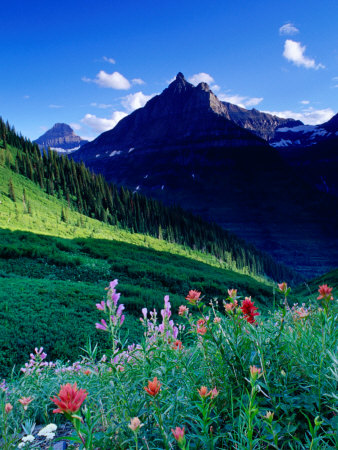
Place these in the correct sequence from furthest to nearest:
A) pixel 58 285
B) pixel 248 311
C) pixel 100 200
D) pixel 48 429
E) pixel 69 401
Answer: pixel 100 200 → pixel 58 285 → pixel 248 311 → pixel 48 429 → pixel 69 401

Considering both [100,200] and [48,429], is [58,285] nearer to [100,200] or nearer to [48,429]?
[48,429]

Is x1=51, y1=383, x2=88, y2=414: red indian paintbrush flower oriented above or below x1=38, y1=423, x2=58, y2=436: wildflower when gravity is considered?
above

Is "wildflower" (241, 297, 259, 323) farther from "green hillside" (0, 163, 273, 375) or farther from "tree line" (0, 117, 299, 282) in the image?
"tree line" (0, 117, 299, 282)

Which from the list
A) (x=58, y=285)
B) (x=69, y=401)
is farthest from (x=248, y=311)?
(x=58, y=285)

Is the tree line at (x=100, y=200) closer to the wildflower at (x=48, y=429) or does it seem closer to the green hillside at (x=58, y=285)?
the green hillside at (x=58, y=285)

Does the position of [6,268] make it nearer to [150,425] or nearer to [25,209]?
[150,425]

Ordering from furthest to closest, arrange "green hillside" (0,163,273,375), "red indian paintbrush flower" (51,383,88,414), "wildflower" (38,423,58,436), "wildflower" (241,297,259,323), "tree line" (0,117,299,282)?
"tree line" (0,117,299,282), "green hillside" (0,163,273,375), "wildflower" (241,297,259,323), "wildflower" (38,423,58,436), "red indian paintbrush flower" (51,383,88,414)

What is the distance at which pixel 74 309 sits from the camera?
41.2 feet

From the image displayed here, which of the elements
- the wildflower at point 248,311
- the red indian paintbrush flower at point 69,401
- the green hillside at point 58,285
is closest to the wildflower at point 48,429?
the red indian paintbrush flower at point 69,401

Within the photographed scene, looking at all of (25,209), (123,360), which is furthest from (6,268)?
(25,209)

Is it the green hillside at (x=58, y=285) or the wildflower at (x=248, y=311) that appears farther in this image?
the green hillside at (x=58, y=285)

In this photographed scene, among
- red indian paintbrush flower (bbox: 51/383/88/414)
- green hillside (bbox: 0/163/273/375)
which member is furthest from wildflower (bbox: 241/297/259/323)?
green hillside (bbox: 0/163/273/375)

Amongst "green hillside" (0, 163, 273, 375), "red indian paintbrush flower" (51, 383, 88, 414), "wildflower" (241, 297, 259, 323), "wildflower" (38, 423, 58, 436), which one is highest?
"red indian paintbrush flower" (51, 383, 88, 414)

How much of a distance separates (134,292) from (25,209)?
29.0 m
